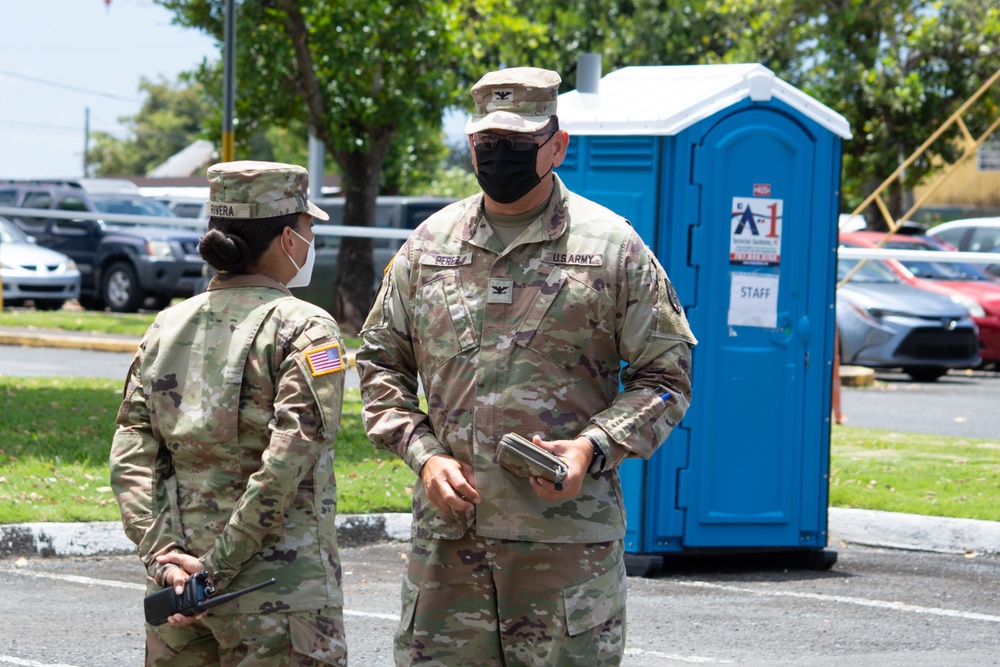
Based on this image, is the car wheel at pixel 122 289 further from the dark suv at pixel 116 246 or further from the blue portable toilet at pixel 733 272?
the blue portable toilet at pixel 733 272

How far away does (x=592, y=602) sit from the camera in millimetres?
3332

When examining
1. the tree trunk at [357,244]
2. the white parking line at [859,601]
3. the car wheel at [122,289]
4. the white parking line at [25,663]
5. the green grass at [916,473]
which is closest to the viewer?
the white parking line at [25,663]

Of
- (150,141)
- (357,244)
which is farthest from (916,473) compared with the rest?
(150,141)

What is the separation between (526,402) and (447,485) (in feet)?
0.90

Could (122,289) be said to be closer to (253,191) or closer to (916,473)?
(916,473)

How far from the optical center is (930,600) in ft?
20.6

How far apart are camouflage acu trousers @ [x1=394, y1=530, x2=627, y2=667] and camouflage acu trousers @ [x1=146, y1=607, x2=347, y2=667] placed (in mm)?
238

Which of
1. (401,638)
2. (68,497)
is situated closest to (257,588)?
(401,638)

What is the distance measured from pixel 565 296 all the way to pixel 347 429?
6.54 m

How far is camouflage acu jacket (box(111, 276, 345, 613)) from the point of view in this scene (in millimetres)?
3156

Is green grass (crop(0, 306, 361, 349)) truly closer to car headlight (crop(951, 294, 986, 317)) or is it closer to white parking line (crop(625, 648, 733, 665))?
car headlight (crop(951, 294, 986, 317))

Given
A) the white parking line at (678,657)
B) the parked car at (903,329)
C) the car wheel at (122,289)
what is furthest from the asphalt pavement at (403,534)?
the car wheel at (122,289)

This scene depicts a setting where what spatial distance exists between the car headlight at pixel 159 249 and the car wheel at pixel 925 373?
11549mm

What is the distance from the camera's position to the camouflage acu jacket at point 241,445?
316cm
